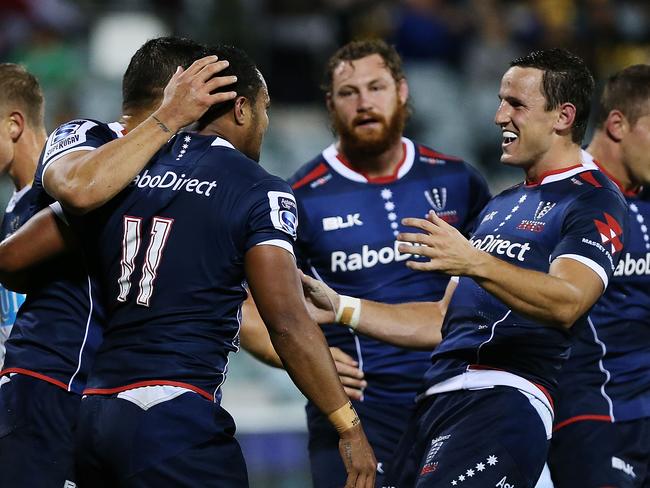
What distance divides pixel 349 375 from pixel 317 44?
8.30 meters

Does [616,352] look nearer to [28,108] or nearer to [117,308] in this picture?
[117,308]

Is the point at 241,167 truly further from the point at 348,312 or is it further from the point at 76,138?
the point at 348,312

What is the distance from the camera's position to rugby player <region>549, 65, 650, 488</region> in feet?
18.6

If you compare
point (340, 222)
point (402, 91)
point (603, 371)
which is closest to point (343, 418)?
point (603, 371)

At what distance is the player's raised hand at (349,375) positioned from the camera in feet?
19.7

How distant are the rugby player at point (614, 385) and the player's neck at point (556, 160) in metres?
0.38

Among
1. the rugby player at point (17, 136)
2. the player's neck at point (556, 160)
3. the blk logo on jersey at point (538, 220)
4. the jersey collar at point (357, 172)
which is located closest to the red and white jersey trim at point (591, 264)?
the blk logo on jersey at point (538, 220)

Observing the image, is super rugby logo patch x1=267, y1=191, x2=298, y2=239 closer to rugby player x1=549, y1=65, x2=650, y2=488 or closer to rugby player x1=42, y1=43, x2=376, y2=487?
rugby player x1=42, y1=43, x2=376, y2=487

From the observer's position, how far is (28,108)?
19.3ft

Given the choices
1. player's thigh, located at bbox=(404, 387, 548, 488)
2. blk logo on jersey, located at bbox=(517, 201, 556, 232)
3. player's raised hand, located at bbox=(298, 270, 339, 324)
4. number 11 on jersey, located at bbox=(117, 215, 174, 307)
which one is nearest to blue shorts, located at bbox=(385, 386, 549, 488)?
player's thigh, located at bbox=(404, 387, 548, 488)

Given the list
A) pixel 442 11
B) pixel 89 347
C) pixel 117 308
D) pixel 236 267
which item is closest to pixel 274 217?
pixel 236 267

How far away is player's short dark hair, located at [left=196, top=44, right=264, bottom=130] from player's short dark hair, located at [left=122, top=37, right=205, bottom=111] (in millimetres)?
157

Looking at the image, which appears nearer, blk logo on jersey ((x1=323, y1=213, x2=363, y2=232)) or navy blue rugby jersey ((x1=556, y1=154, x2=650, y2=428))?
navy blue rugby jersey ((x1=556, y1=154, x2=650, y2=428))

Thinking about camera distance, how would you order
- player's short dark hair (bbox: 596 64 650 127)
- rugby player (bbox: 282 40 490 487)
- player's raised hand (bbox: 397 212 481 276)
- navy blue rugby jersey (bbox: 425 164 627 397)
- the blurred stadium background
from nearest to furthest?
player's raised hand (bbox: 397 212 481 276) → navy blue rugby jersey (bbox: 425 164 627 397) → player's short dark hair (bbox: 596 64 650 127) → rugby player (bbox: 282 40 490 487) → the blurred stadium background
